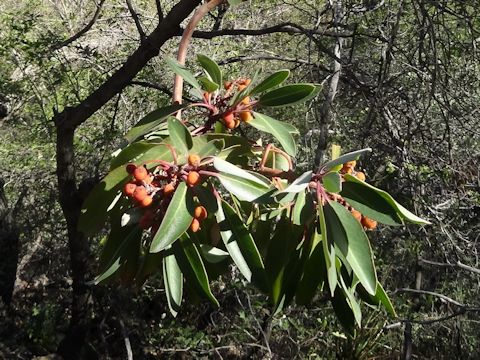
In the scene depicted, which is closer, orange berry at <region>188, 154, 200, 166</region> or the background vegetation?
orange berry at <region>188, 154, 200, 166</region>

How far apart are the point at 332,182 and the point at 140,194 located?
296mm

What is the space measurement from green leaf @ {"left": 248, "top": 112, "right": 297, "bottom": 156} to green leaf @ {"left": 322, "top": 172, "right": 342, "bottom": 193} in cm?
25

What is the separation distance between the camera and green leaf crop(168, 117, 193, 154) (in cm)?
99

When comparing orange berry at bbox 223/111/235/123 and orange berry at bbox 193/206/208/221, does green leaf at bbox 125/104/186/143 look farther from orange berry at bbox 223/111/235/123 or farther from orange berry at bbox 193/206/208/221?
orange berry at bbox 193/206/208/221

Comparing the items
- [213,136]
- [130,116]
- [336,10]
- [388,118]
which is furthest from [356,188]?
[130,116]

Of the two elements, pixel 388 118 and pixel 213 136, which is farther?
pixel 388 118

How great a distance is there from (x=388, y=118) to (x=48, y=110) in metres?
3.24

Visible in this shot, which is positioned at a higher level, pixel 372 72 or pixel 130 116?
pixel 130 116

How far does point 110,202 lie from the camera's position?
109 cm

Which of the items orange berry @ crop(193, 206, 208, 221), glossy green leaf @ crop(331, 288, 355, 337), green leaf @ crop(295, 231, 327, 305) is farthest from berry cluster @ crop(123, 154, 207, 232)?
glossy green leaf @ crop(331, 288, 355, 337)

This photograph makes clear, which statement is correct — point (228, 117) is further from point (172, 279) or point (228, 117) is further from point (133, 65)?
point (133, 65)

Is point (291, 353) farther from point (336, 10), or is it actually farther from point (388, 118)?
point (336, 10)

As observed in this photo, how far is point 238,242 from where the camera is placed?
1035 millimetres

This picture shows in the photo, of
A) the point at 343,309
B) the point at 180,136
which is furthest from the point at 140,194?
the point at 343,309
